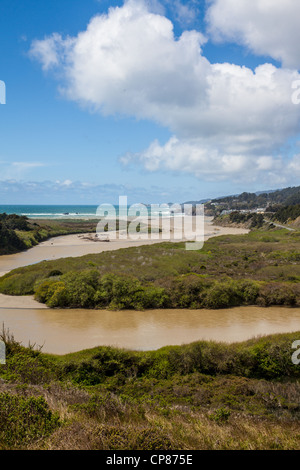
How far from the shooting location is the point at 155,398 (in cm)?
888

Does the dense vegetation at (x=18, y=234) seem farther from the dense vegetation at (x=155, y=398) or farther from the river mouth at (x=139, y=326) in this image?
the dense vegetation at (x=155, y=398)

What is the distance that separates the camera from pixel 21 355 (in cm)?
1061

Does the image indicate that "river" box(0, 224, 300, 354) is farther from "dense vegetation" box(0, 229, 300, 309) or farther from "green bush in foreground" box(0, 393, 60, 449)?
"green bush in foreground" box(0, 393, 60, 449)

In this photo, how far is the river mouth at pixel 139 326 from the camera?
14891 mm

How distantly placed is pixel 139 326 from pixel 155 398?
819 centimetres

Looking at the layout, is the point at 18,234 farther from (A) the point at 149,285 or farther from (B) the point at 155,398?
(B) the point at 155,398

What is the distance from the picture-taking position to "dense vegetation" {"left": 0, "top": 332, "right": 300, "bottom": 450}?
5848 mm

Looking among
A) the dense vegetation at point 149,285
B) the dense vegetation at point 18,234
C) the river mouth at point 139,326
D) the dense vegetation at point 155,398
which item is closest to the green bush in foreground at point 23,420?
the dense vegetation at point 155,398

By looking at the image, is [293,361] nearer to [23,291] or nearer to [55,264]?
[23,291]

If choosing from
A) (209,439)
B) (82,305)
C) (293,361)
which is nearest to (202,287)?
(82,305)

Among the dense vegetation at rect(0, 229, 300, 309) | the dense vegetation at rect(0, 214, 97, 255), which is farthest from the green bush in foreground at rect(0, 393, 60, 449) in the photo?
the dense vegetation at rect(0, 214, 97, 255)

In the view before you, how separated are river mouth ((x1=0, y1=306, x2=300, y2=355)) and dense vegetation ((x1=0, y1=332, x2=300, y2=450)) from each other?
273 cm

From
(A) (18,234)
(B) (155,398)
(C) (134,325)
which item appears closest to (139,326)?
(C) (134,325)

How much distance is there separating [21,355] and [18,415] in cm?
471
